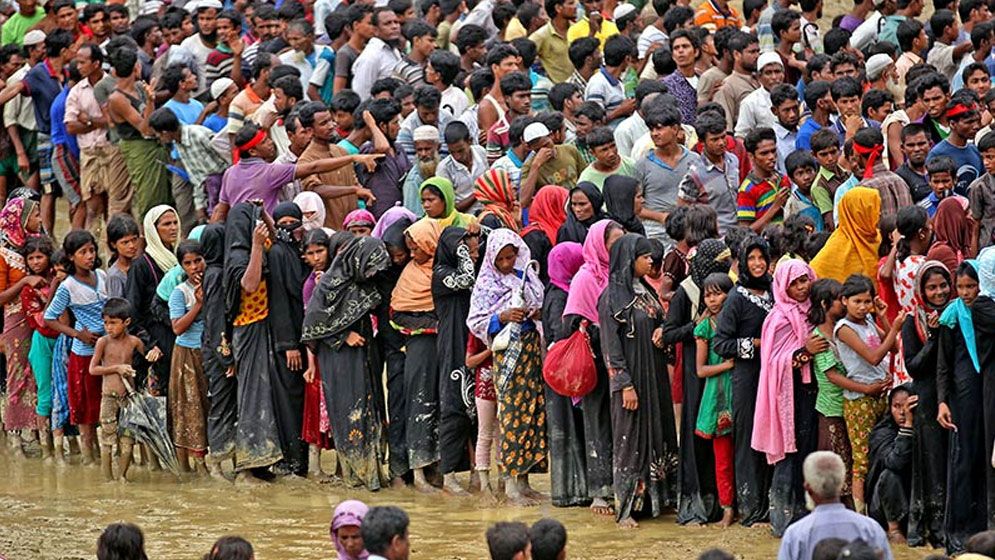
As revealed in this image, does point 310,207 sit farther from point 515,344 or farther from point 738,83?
point 738,83

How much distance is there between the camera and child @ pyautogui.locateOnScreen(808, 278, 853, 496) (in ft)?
38.6

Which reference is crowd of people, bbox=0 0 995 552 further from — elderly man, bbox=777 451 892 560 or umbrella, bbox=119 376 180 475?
elderly man, bbox=777 451 892 560

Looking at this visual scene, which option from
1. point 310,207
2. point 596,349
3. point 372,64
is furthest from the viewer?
point 372,64

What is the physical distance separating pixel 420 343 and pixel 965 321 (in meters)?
3.71

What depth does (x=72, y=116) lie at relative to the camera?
17.6 meters

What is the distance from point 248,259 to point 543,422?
2.26 meters

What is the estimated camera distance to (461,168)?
14.8m

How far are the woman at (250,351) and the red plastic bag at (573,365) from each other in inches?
89.2

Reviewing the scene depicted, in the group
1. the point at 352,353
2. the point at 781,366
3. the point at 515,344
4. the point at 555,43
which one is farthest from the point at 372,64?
the point at 781,366

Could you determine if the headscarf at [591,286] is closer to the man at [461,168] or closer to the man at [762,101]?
the man at [461,168]

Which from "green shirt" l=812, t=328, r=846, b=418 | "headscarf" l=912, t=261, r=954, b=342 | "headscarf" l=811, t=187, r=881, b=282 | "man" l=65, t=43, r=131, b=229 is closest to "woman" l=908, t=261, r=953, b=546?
"headscarf" l=912, t=261, r=954, b=342

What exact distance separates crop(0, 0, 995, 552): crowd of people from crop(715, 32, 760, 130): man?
28mm

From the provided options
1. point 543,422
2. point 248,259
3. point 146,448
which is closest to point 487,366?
point 543,422

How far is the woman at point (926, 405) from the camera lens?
11.4 meters
